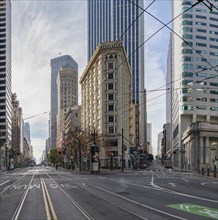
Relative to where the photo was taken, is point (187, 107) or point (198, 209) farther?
point (187, 107)

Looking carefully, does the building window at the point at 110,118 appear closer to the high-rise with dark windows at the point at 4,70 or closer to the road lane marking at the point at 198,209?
the high-rise with dark windows at the point at 4,70

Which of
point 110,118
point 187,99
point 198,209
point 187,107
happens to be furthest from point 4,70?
point 198,209

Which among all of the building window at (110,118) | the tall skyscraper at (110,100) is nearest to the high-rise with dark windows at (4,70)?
the tall skyscraper at (110,100)

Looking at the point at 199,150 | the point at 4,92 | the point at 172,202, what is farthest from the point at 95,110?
the point at 172,202

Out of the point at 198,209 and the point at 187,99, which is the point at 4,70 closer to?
the point at 187,99

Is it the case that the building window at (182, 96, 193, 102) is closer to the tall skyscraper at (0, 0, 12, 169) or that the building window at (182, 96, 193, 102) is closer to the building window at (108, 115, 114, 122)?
the building window at (108, 115, 114, 122)

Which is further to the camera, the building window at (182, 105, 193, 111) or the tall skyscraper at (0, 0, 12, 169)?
the tall skyscraper at (0, 0, 12, 169)

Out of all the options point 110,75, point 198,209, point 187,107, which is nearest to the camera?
point 198,209

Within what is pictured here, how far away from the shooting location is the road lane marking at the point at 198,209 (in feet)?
59.7

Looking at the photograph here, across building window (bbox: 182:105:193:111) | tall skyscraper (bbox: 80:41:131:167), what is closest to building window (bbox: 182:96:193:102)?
building window (bbox: 182:105:193:111)

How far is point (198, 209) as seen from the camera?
19938 mm

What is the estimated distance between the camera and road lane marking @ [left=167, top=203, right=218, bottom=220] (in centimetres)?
1820

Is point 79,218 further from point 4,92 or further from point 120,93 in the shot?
point 4,92

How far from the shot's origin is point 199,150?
106 meters
